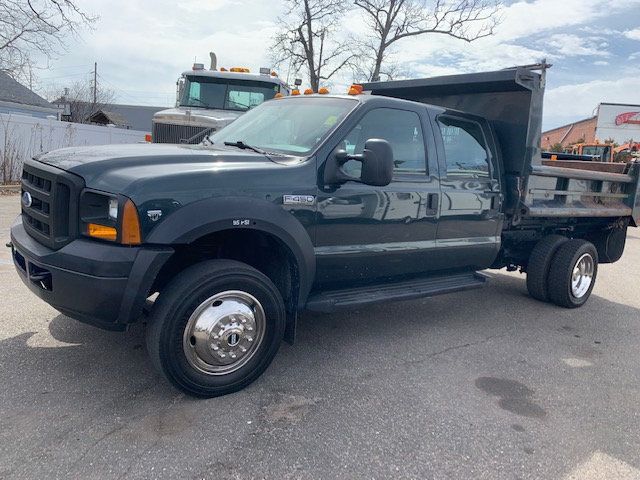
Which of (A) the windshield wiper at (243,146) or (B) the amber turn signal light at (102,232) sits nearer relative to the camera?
(B) the amber turn signal light at (102,232)

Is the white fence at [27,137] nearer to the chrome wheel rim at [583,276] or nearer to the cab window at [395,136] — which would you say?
the cab window at [395,136]

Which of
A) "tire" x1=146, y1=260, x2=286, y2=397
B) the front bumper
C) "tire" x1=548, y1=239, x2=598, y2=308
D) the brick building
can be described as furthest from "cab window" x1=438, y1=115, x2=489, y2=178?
the brick building

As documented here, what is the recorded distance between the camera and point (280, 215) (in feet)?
10.8

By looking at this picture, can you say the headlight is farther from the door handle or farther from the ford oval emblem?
the door handle

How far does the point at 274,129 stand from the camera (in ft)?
13.4

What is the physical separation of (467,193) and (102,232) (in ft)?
9.96

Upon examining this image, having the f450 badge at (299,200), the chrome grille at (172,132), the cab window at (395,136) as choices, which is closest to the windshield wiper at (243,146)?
the f450 badge at (299,200)

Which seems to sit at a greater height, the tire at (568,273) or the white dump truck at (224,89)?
the white dump truck at (224,89)

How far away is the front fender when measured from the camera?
2869mm

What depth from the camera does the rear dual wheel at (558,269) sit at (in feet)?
18.4

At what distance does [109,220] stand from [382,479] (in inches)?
76.4

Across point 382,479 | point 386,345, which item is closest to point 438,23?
point 386,345

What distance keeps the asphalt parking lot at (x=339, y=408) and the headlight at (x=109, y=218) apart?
3.27 feet

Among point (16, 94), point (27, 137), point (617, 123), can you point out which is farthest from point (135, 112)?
point (617, 123)
